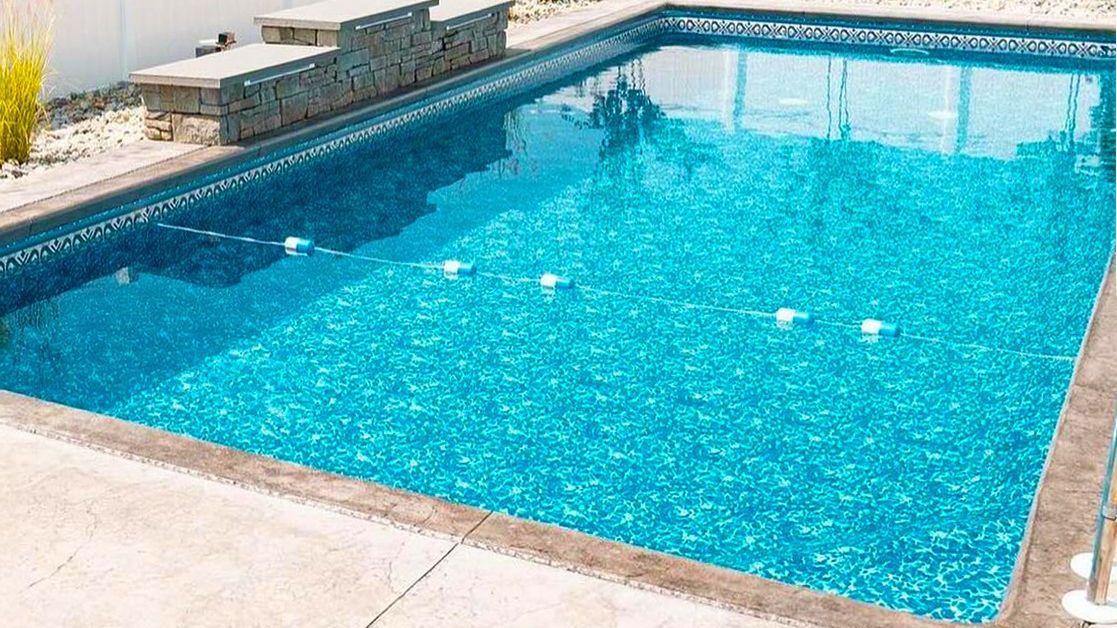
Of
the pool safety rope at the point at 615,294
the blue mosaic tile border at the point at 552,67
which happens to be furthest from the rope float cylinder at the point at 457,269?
the blue mosaic tile border at the point at 552,67

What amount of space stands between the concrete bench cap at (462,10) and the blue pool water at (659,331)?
1163mm

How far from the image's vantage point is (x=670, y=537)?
5.45 metres

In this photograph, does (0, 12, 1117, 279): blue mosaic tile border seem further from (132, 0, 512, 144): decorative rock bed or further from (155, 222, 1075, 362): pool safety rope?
(155, 222, 1075, 362): pool safety rope

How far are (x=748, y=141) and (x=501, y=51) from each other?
3289mm

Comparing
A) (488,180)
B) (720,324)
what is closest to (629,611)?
(720,324)

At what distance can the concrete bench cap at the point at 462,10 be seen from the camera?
1284 cm

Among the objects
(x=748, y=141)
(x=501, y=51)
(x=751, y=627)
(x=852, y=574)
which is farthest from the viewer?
(x=501, y=51)

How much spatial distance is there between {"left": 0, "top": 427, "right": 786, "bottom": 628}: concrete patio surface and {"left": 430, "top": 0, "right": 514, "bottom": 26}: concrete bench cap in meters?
8.36

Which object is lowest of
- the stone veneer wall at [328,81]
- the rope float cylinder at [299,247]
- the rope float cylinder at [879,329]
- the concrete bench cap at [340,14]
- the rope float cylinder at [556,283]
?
the rope float cylinder at [879,329]

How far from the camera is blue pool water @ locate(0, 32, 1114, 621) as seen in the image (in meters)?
5.75

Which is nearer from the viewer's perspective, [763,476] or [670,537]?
[670,537]

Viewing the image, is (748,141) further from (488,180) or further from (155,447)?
(155,447)

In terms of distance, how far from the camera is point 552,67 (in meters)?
14.5

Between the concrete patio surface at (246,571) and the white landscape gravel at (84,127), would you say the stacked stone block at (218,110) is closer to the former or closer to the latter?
the white landscape gravel at (84,127)
